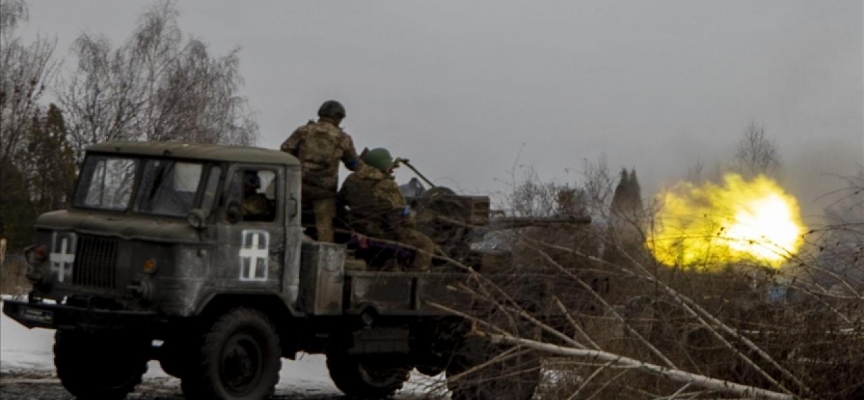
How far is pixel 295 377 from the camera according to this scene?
17016 mm

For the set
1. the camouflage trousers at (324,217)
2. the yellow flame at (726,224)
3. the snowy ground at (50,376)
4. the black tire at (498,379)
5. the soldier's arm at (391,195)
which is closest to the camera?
the yellow flame at (726,224)

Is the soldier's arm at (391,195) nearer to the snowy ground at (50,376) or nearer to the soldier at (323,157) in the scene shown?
the soldier at (323,157)

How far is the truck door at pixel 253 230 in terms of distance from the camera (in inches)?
526

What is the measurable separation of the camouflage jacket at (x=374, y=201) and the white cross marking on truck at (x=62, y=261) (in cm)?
251

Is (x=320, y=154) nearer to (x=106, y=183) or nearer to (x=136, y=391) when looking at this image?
(x=106, y=183)

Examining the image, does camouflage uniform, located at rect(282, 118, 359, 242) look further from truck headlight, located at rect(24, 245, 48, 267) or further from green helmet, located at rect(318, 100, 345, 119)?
truck headlight, located at rect(24, 245, 48, 267)

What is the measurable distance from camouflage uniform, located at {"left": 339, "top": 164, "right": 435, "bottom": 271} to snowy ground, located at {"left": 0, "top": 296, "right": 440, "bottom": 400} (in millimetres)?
1190

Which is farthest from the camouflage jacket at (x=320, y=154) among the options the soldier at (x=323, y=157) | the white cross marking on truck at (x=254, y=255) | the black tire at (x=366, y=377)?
the black tire at (x=366, y=377)

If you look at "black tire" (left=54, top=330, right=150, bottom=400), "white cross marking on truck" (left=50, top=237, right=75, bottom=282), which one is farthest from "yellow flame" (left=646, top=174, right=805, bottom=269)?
"white cross marking on truck" (left=50, top=237, right=75, bottom=282)

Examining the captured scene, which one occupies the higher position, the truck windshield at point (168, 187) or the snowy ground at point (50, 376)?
the truck windshield at point (168, 187)

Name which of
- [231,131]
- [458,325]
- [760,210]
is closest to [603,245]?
[458,325]

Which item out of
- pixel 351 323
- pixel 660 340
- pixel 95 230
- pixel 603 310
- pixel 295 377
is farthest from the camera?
pixel 295 377

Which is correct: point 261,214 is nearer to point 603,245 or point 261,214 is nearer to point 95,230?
point 95,230

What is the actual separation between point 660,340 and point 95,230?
494 cm
